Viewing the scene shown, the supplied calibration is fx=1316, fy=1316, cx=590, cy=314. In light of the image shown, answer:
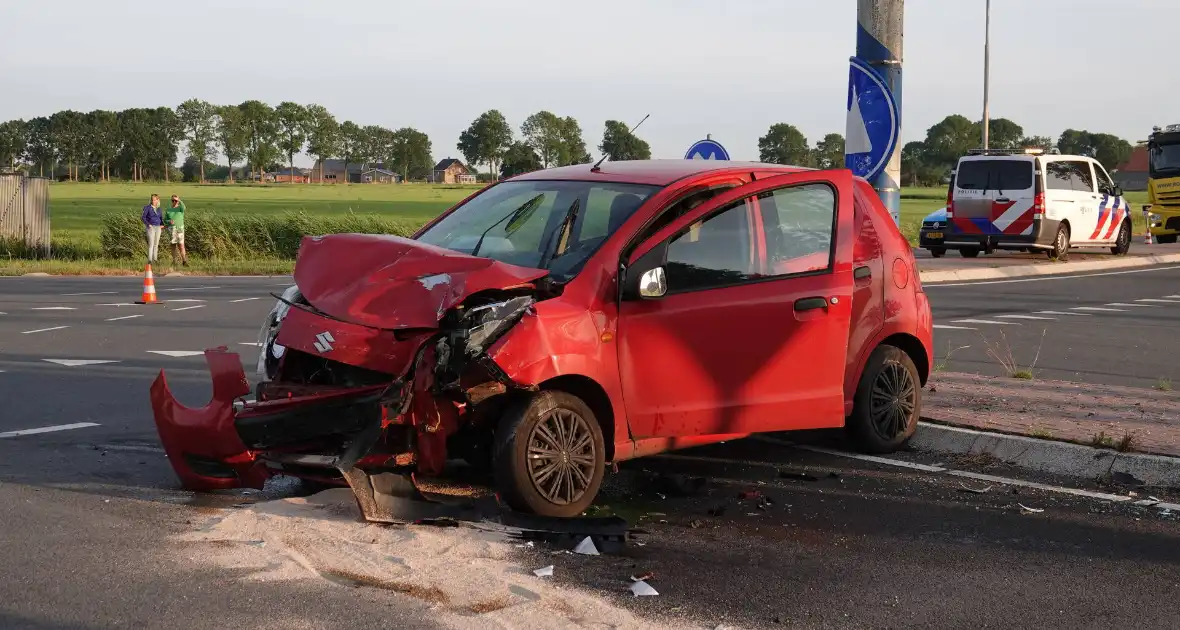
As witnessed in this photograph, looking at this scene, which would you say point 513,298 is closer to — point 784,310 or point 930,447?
point 784,310

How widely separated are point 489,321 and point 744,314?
1449mm

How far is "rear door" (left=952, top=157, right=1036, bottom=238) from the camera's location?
2664cm

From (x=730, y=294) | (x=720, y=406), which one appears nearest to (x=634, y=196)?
(x=730, y=294)

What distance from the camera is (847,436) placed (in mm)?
7688

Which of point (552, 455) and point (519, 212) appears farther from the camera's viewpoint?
point (519, 212)

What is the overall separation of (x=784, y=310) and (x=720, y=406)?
61 cm

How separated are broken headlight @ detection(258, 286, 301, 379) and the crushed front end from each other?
23 mm

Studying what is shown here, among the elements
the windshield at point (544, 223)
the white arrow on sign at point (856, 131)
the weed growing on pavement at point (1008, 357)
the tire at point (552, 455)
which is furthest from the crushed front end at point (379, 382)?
the white arrow on sign at point (856, 131)

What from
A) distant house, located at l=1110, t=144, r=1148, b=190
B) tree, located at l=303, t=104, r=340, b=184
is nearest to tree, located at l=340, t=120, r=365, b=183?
tree, located at l=303, t=104, r=340, b=184

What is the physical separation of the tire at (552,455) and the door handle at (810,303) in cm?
133

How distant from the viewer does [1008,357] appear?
11.8 metres

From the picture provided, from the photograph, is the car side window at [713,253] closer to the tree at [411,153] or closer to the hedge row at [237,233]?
the hedge row at [237,233]

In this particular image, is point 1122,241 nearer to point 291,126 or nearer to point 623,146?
point 623,146

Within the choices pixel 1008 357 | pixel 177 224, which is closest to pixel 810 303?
pixel 1008 357
